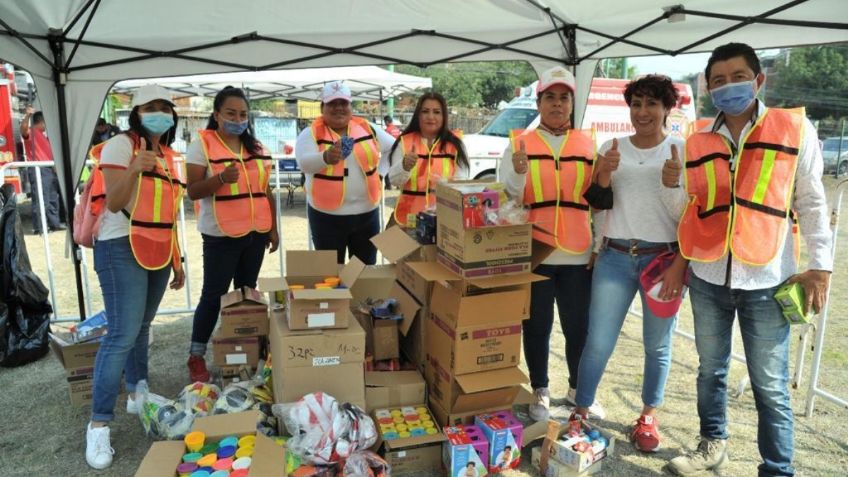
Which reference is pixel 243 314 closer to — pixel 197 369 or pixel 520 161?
pixel 197 369

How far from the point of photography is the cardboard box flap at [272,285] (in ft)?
9.79

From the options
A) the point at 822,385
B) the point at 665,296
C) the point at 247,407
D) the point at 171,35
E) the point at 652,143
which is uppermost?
the point at 171,35

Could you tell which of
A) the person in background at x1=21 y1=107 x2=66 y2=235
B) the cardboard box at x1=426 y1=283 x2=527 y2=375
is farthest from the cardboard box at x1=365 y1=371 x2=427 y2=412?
the person in background at x1=21 y1=107 x2=66 y2=235

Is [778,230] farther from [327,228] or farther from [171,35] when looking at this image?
[171,35]

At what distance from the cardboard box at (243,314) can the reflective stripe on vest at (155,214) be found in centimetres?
74

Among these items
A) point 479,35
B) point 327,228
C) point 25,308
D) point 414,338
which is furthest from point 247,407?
point 479,35

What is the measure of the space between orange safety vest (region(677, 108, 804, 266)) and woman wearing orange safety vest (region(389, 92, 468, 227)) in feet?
5.86

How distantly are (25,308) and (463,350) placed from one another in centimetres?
341

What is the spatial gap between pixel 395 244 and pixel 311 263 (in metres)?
0.58

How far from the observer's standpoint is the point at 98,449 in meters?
Result: 2.89

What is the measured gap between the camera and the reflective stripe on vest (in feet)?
9.23

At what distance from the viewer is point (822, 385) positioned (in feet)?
12.9

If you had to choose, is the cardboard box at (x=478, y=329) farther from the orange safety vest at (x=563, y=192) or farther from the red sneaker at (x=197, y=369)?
the red sneaker at (x=197, y=369)

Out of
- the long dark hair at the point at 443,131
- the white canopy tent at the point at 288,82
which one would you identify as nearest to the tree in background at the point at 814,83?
the white canopy tent at the point at 288,82
